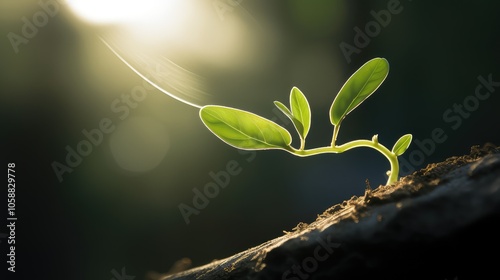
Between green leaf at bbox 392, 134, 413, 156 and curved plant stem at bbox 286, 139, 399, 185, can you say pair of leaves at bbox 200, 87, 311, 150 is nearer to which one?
curved plant stem at bbox 286, 139, 399, 185

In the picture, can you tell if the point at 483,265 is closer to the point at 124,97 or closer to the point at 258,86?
the point at 258,86

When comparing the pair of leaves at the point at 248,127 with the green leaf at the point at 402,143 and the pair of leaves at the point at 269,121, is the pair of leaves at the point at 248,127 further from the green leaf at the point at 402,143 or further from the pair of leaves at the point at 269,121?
the green leaf at the point at 402,143

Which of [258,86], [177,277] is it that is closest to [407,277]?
[177,277]

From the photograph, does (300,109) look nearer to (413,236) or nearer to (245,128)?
(245,128)

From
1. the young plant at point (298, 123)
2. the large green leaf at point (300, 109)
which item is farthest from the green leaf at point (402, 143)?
the large green leaf at point (300, 109)

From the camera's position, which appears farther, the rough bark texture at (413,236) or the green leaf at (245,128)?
the green leaf at (245,128)

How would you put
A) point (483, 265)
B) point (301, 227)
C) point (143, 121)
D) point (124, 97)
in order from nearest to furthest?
point (483, 265) < point (301, 227) < point (124, 97) < point (143, 121)
